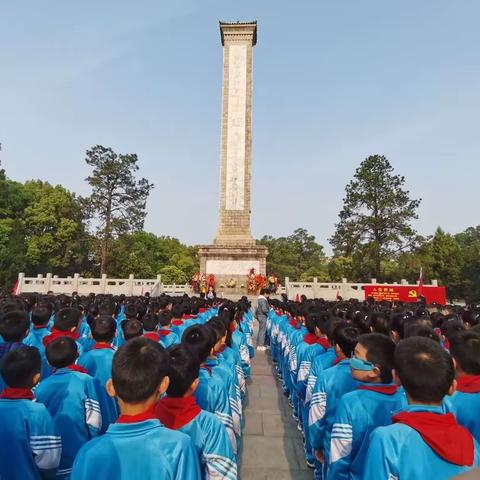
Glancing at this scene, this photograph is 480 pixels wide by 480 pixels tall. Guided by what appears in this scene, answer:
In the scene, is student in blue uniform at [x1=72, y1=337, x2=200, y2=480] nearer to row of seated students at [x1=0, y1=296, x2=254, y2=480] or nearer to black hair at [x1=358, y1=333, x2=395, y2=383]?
row of seated students at [x1=0, y1=296, x2=254, y2=480]

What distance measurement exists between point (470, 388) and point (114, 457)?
216cm

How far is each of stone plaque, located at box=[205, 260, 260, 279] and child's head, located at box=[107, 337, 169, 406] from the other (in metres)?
21.8

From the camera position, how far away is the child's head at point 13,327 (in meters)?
3.68

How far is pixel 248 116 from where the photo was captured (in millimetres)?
25391

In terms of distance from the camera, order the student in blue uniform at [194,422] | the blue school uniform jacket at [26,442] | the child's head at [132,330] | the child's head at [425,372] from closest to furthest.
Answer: the child's head at [425,372]
the student in blue uniform at [194,422]
the blue school uniform jacket at [26,442]
the child's head at [132,330]

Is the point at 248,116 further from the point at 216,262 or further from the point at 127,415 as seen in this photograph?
the point at 127,415

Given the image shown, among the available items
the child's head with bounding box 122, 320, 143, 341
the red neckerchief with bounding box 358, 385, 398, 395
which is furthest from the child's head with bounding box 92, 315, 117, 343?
the red neckerchief with bounding box 358, 385, 398, 395

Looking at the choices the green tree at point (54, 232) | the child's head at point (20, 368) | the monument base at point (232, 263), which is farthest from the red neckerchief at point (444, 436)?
the green tree at point (54, 232)

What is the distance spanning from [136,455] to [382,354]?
159cm

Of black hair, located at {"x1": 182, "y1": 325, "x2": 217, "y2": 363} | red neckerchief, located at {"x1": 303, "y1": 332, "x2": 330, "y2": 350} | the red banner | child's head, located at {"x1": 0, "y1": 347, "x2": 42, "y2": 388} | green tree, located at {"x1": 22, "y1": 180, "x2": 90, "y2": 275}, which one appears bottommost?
red neckerchief, located at {"x1": 303, "y1": 332, "x2": 330, "y2": 350}

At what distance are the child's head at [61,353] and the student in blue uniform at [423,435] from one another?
2.09 metres

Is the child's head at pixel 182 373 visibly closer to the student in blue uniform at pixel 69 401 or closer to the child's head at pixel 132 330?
the student in blue uniform at pixel 69 401

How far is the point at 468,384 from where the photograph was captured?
2.53 m

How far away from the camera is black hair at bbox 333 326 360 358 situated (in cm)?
328
